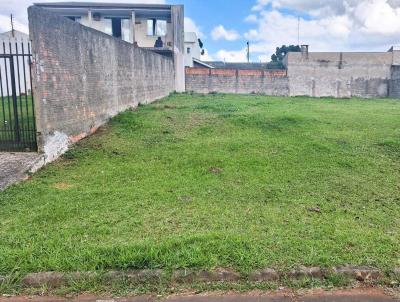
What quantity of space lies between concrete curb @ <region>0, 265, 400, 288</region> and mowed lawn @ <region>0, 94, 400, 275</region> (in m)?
0.07

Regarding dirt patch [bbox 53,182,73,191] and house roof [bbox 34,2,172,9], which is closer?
dirt patch [bbox 53,182,73,191]

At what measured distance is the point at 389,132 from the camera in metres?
8.83

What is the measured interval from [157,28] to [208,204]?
880 inches

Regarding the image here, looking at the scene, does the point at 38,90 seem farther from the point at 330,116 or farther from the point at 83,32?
the point at 330,116

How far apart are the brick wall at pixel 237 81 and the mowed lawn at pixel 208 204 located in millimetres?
16617

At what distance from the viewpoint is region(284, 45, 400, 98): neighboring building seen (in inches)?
983

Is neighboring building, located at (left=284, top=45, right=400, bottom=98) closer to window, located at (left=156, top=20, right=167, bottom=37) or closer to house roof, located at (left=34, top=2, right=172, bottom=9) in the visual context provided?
window, located at (left=156, top=20, right=167, bottom=37)

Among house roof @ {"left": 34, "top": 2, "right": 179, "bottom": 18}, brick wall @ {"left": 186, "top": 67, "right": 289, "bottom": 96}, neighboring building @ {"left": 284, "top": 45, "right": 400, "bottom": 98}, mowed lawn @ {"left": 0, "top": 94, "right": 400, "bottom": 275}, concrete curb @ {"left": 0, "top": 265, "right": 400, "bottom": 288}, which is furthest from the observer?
neighboring building @ {"left": 284, "top": 45, "right": 400, "bottom": 98}

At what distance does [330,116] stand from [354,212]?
7.93 m

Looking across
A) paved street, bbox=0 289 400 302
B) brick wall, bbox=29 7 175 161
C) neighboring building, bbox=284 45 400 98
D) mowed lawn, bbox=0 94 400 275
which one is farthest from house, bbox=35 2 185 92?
paved street, bbox=0 289 400 302

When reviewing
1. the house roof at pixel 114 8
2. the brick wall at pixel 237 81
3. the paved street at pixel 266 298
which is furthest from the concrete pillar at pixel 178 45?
the paved street at pixel 266 298

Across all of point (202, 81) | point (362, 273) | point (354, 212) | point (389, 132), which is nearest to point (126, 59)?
point (389, 132)

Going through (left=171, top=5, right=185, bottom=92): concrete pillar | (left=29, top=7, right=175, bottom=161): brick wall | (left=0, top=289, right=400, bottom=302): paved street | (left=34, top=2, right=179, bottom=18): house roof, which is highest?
(left=34, top=2, right=179, bottom=18): house roof

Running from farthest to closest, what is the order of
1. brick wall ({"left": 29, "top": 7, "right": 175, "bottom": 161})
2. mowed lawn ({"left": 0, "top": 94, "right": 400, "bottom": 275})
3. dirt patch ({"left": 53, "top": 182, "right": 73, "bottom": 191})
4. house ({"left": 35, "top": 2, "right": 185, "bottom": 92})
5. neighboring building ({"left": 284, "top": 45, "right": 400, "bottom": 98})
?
neighboring building ({"left": 284, "top": 45, "right": 400, "bottom": 98}) < house ({"left": 35, "top": 2, "right": 185, "bottom": 92}) < brick wall ({"left": 29, "top": 7, "right": 175, "bottom": 161}) < dirt patch ({"left": 53, "top": 182, "right": 73, "bottom": 191}) < mowed lawn ({"left": 0, "top": 94, "right": 400, "bottom": 275})
